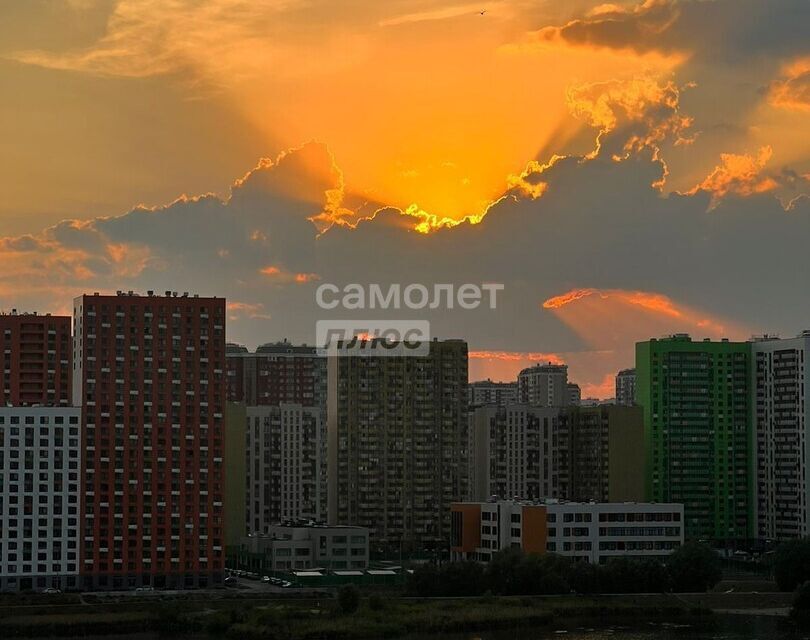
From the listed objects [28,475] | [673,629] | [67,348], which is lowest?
[673,629]

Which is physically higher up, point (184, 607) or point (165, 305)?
point (165, 305)

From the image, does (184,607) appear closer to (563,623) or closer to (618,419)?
(563,623)

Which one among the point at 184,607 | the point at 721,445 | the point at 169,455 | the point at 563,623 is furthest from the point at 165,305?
the point at 721,445

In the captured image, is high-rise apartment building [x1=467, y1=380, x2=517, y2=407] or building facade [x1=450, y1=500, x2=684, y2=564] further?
high-rise apartment building [x1=467, y1=380, x2=517, y2=407]

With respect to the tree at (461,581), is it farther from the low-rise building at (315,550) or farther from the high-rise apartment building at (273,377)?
the high-rise apartment building at (273,377)

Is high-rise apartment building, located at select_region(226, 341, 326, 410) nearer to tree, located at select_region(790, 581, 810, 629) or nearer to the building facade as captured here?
the building facade

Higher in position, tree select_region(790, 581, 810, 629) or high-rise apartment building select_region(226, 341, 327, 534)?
high-rise apartment building select_region(226, 341, 327, 534)

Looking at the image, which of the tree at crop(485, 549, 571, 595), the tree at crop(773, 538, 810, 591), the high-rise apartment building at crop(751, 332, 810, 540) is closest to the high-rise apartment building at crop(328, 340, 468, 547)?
the high-rise apartment building at crop(751, 332, 810, 540)

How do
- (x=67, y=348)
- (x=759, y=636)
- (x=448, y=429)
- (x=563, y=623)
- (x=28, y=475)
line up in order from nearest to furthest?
(x=759, y=636) < (x=563, y=623) < (x=28, y=475) < (x=67, y=348) < (x=448, y=429)
